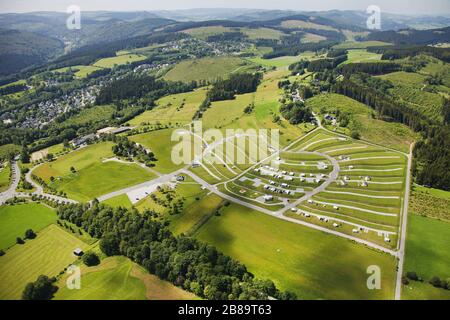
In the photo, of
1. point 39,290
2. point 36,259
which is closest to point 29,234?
point 36,259

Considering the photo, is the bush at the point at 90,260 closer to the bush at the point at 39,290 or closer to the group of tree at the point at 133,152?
the bush at the point at 39,290

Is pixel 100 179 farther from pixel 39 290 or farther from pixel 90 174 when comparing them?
pixel 39 290

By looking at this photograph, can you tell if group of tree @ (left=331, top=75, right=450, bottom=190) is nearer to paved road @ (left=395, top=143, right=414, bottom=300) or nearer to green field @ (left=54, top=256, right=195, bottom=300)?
paved road @ (left=395, top=143, right=414, bottom=300)

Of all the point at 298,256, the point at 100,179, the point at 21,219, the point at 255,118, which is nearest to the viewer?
the point at 298,256

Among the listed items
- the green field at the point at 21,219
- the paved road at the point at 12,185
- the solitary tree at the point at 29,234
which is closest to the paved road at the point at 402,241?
the solitary tree at the point at 29,234

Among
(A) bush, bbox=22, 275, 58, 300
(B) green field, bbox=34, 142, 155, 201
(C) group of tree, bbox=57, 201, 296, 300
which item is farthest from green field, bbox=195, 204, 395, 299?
(B) green field, bbox=34, 142, 155, 201
